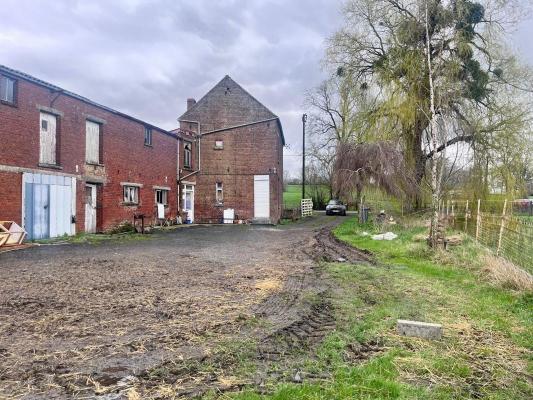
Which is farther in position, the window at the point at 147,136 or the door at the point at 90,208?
the window at the point at 147,136

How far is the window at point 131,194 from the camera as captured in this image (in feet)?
69.6

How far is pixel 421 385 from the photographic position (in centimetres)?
351

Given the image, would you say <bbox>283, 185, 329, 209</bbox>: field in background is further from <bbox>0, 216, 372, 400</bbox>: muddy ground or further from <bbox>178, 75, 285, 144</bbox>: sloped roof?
<bbox>0, 216, 372, 400</bbox>: muddy ground

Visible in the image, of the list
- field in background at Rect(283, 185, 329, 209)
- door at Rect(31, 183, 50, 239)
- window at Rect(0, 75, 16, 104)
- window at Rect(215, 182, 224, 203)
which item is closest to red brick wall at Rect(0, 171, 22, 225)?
door at Rect(31, 183, 50, 239)

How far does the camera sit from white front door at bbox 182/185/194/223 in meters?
27.9

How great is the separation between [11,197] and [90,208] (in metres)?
4.49

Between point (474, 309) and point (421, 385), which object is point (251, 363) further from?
point (474, 309)

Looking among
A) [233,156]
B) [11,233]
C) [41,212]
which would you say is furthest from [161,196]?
[11,233]

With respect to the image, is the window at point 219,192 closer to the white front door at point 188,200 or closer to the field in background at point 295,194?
the white front door at point 188,200

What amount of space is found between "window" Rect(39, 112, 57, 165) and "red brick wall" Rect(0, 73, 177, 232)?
0.73ft

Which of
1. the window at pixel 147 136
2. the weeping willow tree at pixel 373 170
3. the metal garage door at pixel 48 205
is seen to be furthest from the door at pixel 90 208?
the weeping willow tree at pixel 373 170

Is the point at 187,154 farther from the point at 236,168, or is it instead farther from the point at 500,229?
the point at 500,229

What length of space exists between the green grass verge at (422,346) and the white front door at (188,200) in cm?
2068

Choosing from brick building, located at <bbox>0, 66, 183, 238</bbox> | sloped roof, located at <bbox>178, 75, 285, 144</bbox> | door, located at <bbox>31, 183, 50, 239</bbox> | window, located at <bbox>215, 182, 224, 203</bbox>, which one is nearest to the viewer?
brick building, located at <bbox>0, 66, 183, 238</bbox>
